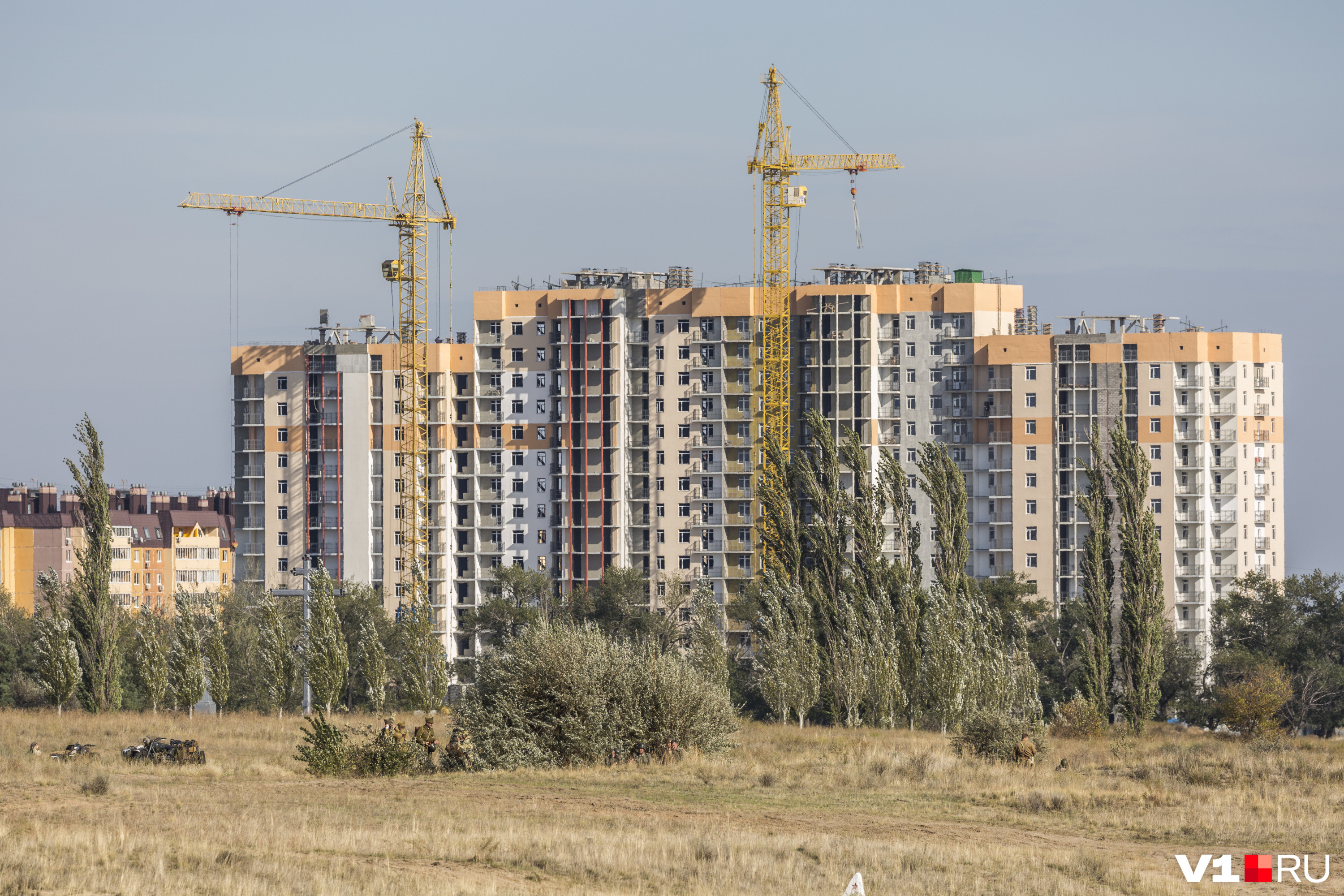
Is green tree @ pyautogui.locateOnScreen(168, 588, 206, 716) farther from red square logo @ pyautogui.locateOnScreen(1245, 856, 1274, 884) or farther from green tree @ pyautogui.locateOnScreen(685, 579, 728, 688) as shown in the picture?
red square logo @ pyautogui.locateOnScreen(1245, 856, 1274, 884)

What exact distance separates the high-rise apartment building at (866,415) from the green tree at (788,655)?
45780 mm

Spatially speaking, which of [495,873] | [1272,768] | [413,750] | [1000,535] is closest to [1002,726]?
[1272,768]

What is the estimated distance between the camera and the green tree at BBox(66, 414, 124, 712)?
249 feet

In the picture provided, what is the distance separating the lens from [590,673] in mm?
44969

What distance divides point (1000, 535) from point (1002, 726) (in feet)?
295

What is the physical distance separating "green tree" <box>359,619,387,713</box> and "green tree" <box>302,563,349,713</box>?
35.9ft

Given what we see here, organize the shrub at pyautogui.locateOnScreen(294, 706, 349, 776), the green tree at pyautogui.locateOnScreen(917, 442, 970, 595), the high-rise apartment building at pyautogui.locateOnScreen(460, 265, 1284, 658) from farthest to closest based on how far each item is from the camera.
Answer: the high-rise apartment building at pyautogui.locateOnScreen(460, 265, 1284, 658), the green tree at pyautogui.locateOnScreen(917, 442, 970, 595), the shrub at pyautogui.locateOnScreen(294, 706, 349, 776)

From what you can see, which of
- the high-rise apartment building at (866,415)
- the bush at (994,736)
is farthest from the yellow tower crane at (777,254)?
the bush at (994,736)

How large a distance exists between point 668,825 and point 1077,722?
41901 millimetres

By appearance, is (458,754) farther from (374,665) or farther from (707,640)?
(374,665)

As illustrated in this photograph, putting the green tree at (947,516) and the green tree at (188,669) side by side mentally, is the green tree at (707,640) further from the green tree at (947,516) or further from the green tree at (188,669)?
the green tree at (188,669)

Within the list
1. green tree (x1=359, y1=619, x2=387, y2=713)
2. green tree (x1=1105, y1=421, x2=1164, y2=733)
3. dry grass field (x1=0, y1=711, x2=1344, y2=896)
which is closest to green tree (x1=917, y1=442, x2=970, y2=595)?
green tree (x1=1105, y1=421, x2=1164, y2=733)

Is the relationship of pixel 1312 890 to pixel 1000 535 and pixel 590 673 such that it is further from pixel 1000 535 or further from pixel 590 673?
pixel 1000 535

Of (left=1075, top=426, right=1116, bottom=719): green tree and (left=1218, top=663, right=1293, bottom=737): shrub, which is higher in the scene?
(left=1075, top=426, right=1116, bottom=719): green tree
